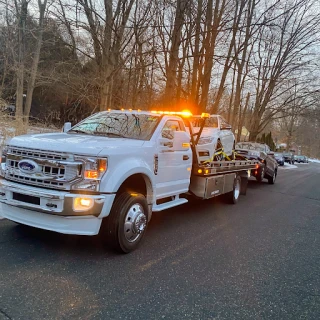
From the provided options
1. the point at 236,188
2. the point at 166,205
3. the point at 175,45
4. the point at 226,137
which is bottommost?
the point at 236,188

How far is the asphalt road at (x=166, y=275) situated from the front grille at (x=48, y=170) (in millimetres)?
936

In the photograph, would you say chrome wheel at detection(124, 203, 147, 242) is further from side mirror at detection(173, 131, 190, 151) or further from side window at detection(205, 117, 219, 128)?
side window at detection(205, 117, 219, 128)

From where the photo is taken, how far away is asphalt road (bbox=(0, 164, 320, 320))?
3125 millimetres

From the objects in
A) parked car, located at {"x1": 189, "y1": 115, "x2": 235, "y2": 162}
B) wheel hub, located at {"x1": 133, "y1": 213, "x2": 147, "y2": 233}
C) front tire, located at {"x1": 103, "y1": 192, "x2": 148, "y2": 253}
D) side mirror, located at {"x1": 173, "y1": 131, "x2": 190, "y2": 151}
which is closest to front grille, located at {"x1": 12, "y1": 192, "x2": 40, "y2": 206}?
front tire, located at {"x1": 103, "y1": 192, "x2": 148, "y2": 253}

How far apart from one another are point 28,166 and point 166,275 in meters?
2.19

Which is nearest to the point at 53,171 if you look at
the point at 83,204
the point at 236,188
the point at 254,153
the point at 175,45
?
the point at 83,204

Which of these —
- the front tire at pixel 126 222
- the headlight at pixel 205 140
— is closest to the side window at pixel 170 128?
the front tire at pixel 126 222

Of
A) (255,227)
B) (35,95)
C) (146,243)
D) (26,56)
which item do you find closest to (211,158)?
(255,227)

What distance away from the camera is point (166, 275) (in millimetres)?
3910

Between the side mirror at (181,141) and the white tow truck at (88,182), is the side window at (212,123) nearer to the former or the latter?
the side mirror at (181,141)

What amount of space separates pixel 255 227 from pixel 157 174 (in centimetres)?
261

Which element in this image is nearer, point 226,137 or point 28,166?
point 28,166

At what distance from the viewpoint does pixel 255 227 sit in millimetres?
6559

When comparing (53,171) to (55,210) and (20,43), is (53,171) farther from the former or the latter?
(20,43)
